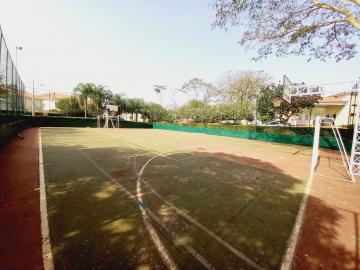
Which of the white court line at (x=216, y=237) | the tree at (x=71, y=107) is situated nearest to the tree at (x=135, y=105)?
the tree at (x=71, y=107)

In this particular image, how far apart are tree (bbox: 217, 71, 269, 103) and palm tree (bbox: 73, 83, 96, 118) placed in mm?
28179

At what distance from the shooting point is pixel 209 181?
691 cm

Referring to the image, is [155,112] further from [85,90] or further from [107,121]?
[85,90]

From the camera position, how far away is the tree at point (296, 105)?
73.9 feet

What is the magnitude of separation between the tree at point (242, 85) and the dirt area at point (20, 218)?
34367mm

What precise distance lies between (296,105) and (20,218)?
27.8 metres

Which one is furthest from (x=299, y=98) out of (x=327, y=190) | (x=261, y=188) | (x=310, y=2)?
(x=261, y=188)

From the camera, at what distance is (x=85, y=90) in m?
36.0

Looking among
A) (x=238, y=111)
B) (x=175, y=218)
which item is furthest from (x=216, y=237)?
(x=238, y=111)

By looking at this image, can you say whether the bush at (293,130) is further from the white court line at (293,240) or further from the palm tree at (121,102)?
the palm tree at (121,102)

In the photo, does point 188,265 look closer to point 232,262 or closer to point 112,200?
point 232,262

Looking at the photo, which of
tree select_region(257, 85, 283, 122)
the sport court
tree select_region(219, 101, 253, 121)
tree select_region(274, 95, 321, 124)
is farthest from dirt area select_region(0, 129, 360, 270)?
tree select_region(219, 101, 253, 121)

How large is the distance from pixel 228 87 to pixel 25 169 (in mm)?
36902

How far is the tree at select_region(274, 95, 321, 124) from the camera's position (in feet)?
73.9
